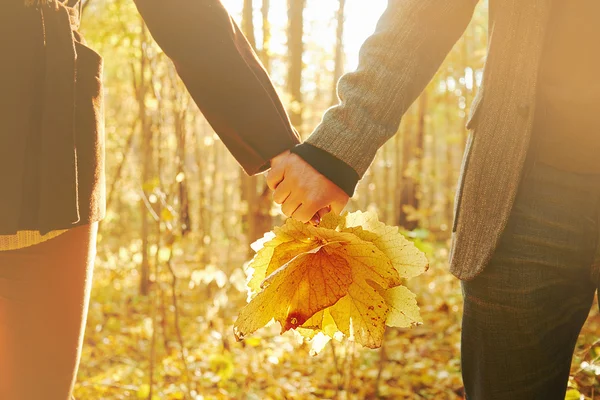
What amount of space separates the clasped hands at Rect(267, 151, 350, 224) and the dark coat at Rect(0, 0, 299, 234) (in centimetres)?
11

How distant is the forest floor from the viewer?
137 inches

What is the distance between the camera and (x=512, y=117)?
44.7 inches

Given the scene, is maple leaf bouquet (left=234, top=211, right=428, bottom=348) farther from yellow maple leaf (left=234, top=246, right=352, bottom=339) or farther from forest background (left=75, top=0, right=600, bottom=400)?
forest background (left=75, top=0, right=600, bottom=400)

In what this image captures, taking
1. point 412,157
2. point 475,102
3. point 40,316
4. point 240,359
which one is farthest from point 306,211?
point 412,157

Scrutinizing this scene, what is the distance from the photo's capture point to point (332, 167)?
1063 millimetres

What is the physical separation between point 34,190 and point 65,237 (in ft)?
0.46

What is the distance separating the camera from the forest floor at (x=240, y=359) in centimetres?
348

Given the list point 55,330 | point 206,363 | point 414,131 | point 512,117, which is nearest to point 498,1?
point 512,117

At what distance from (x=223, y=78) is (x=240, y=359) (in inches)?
134

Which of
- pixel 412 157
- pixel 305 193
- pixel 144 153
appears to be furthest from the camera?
pixel 412 157

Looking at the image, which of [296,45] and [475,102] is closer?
[475,102]

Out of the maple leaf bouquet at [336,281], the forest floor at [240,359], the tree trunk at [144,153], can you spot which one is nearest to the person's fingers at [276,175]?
the maple leaf bouquet at [336,281]

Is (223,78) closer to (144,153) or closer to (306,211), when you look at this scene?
(306,211)

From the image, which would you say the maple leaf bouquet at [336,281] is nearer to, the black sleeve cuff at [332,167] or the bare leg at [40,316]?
the black sleeve cuff at [332,167]
